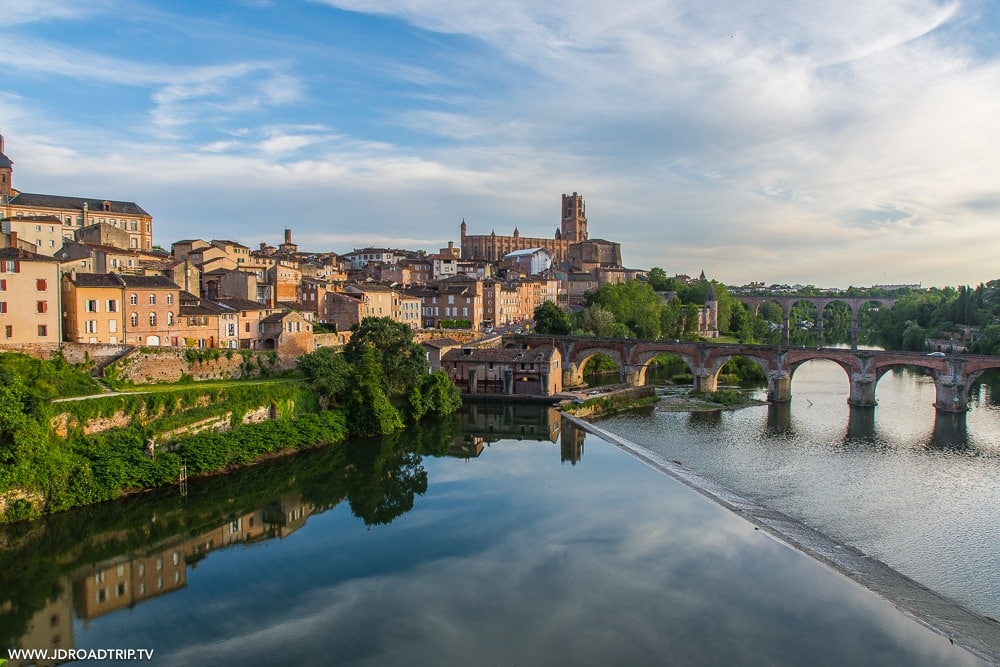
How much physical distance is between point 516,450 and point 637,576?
12494mm

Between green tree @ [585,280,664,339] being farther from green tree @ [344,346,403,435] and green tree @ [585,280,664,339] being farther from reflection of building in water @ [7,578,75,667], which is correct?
reflection of building in water @ [7,578,75,667]

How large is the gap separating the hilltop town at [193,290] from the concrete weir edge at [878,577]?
68.1 feet

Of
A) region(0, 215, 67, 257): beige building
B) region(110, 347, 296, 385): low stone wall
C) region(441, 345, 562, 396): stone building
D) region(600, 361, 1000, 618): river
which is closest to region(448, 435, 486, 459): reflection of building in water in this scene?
region(600, 361, 1000, 618): river

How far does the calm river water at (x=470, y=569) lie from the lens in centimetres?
1191

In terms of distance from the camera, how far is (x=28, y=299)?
921 inches

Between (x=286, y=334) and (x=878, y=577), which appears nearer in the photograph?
(x=878, y=577)

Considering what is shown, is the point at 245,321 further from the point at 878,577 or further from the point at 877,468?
the point at 878,577

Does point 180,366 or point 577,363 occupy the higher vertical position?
point 180,366

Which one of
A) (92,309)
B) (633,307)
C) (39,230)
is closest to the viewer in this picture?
(92,309)

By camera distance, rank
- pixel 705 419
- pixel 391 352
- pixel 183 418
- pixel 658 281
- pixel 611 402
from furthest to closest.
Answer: pixel 658 281
pixel 611 402
pixel 705 419
pixel 391 352
pixel 183 418

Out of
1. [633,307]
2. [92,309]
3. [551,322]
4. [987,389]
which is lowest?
[987,389]

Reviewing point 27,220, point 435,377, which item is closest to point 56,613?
point 435,377

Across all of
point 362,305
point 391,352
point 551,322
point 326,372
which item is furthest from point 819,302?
point 326,372

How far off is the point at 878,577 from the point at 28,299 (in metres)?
25.7
